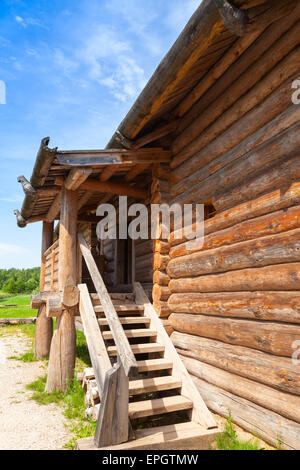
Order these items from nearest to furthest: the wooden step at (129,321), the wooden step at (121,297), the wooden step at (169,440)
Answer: the wooden step at (169,440)
the wooden step at (129,321)
the wooden step at (121,297)

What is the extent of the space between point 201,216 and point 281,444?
9.36ft

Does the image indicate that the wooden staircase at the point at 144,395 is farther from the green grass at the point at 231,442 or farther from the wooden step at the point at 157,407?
the green grass at the point at 231,442

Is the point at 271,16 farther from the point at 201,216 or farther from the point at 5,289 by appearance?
the point at 5,289

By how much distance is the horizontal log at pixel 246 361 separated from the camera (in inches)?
118

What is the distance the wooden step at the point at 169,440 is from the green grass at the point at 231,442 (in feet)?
0.33

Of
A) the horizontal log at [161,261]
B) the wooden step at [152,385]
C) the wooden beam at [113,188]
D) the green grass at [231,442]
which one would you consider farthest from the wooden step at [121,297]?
the green grass at [231,442]

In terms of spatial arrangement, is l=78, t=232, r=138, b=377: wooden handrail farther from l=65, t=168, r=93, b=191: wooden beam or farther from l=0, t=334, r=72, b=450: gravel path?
l=0, t=334, r=72, b=450: gravel path

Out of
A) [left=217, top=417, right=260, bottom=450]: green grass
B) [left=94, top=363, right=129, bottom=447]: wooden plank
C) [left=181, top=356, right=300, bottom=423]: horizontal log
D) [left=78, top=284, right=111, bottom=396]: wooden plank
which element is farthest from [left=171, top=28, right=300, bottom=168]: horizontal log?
[left=217, top=417, right=260, bottom=450]: green grass

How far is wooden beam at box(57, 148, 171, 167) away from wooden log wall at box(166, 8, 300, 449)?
28.4 inches

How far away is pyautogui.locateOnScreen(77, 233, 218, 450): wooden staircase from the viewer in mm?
3301

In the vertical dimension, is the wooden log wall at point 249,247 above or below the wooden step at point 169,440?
above

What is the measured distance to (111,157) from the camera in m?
5.09

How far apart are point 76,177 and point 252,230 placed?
3110 millimetres
